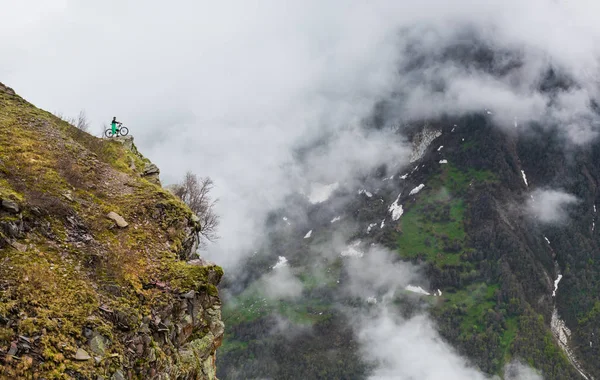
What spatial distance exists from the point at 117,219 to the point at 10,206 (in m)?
6.87

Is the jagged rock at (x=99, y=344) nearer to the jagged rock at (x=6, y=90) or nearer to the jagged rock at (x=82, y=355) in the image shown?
the jagged rock at (x=82, y=355)

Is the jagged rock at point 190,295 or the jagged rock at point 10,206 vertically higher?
the jagged rock at point 10,206

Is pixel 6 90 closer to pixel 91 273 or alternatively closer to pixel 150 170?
pixel 150 170

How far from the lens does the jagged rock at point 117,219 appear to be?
28516 mm

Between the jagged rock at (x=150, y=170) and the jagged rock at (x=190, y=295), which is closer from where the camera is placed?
the jagged rock at (x=190, y=295)

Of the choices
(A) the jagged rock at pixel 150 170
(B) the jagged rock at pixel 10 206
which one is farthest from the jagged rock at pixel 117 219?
(A) the jagged rock at pixel 150 170

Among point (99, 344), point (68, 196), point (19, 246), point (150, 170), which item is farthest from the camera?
point (150, 170)

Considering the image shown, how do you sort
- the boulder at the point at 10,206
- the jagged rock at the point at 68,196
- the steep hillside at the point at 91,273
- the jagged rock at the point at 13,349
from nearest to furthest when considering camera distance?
the jagged rock at the point at 13,349
the steep hillside at the point at 91,273
the boulder at the point at 10,206
the jagged rock at the point at 68,196

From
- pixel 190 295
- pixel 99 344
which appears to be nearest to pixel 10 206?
pixel 99 344

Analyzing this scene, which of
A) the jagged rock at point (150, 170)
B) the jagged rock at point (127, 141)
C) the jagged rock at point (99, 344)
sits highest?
the jagged rock at point (127, 141)

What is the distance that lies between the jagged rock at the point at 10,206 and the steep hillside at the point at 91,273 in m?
0.05

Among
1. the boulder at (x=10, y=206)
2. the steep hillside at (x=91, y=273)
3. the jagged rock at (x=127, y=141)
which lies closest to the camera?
the steep hillside at (x=91, y=273)

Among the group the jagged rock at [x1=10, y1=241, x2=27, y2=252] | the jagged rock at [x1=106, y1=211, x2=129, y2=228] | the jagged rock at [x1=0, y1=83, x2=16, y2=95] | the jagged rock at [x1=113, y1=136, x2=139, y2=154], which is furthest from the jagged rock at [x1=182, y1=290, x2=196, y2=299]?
the jagged rock at [x1=0, y1=83, x2=16, y2=95]

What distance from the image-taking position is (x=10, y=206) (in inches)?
894
